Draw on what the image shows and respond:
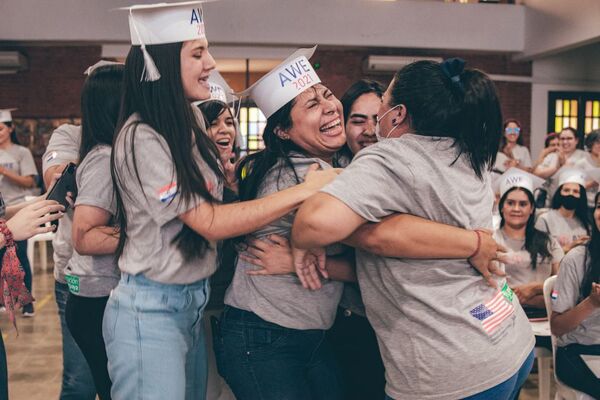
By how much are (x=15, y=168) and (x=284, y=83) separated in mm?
4488

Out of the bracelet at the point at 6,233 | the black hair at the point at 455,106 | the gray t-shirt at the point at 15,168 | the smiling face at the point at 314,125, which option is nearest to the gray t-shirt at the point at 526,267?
the smiling face at the point at 314,125

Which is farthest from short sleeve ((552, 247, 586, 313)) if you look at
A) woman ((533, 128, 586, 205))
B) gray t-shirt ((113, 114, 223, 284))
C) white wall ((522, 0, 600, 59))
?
white wall ((522, 0, 600, 59))

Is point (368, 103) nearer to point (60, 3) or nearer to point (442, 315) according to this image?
point (442, 315)

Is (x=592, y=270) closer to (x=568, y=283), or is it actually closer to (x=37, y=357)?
(x=568, y=283)

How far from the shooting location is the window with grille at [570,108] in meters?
11.2

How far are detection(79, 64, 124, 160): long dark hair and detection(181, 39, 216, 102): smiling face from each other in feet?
1.81

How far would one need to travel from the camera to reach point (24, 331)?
5.11 m

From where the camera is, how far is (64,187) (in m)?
2.09

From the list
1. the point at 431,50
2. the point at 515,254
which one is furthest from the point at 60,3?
the point at 515,254

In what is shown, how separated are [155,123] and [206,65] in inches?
8.4

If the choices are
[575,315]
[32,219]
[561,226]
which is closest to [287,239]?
[32,219]

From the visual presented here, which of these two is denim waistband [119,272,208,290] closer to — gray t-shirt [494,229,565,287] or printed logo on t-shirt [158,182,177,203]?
printed logo on t-shirt [158,182,177,203]

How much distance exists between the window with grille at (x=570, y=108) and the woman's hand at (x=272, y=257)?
10.7 m

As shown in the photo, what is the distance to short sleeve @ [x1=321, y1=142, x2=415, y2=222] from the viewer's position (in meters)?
1.31
